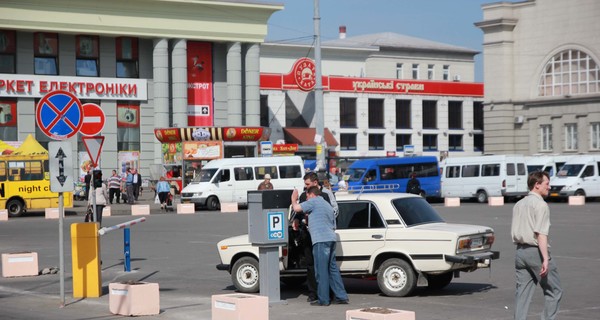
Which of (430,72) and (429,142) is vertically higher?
(430,72)

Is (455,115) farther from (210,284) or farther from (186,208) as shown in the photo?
(210,284)

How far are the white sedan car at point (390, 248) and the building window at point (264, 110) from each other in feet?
181

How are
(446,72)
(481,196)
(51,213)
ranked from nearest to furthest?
1. (51,213)
2. (481,196)
3. (446,72)

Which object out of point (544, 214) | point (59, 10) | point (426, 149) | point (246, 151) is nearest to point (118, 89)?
point (59, 10)

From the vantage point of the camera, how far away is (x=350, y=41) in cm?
9200

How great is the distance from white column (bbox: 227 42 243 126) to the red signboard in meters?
1.33

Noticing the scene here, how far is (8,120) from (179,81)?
410 inches

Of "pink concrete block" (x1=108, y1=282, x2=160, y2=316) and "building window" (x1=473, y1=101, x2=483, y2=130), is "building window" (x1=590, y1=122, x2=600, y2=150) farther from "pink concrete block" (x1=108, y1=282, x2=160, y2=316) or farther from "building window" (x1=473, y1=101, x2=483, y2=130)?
"pink concrete block" (x1=108, y1=282, x2=160, y2=316)

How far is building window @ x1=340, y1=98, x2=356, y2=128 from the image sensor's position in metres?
73.9

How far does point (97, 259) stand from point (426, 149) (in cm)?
6498

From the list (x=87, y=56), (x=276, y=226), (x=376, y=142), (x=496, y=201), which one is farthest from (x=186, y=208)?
(x=376, y=142)

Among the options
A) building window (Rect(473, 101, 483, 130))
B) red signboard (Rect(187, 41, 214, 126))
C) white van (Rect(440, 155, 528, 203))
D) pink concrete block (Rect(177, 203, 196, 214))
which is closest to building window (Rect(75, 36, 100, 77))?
red signboard (Rect(187, 41, 214, 126))

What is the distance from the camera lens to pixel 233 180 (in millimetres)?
44406

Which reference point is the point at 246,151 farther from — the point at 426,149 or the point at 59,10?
the point at 426,149
